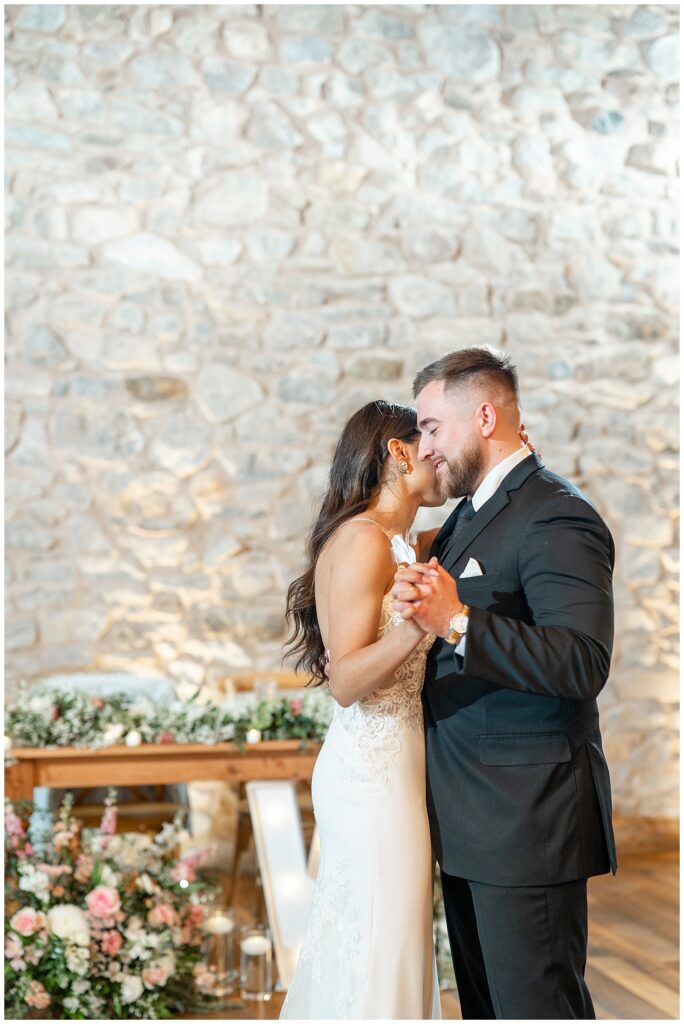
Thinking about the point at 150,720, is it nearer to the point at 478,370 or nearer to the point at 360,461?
the point at 360,461

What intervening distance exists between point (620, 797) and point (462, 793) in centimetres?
360

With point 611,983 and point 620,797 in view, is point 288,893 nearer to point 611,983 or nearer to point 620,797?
point 611,983

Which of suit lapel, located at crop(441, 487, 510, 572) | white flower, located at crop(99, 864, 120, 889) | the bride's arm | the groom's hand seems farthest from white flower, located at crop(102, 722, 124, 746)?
the groom's hand

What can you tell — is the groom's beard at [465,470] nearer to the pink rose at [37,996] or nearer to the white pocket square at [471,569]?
the white pocket square at [471,569]

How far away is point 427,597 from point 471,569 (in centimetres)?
28

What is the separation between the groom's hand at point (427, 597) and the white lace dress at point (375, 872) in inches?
15.0

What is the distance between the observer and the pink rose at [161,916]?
3104 mm

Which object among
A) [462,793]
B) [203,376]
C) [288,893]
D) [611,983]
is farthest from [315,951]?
[203,376]

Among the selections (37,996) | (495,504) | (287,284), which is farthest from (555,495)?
(287,284)

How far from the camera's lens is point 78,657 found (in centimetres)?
502

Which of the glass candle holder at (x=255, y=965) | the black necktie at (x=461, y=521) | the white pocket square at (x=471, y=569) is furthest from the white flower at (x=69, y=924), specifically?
the white pocket square at (x=471, y=569)

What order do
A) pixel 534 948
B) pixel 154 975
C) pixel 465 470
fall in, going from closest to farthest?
pixel 534 948 < pixel 465 470 < pixel 154 975

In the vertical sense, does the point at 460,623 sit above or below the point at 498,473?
below

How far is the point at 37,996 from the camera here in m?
2.92
